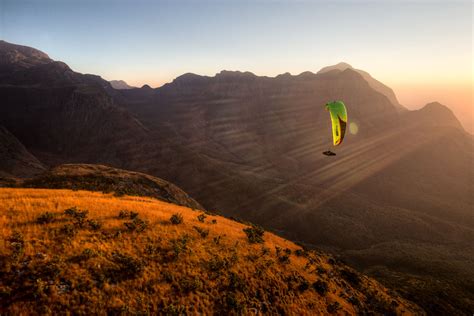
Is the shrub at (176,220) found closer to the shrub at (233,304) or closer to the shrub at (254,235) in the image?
the shrub at (254,235)

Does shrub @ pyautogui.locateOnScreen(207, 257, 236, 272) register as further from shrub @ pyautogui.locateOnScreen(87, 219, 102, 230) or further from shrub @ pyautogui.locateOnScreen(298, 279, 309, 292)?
shrub @ pyautogui.locateOnScreen(87, 219, 102, 230)

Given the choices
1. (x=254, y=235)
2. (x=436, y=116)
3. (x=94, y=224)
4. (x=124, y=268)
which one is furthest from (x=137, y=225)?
(x=436, y=116)

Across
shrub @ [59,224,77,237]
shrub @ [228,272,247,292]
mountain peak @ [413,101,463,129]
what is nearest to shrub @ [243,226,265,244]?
shrub @ [228,272,247,292]

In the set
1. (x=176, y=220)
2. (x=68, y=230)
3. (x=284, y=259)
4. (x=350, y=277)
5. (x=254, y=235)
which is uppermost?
(x=68, y=230)

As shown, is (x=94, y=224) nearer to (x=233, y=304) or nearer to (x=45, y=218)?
(x=45, y=218)

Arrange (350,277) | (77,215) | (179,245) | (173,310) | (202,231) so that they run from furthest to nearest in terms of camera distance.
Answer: (350,277)
(202,231)
(179,245)
(77,215)
(173,310)

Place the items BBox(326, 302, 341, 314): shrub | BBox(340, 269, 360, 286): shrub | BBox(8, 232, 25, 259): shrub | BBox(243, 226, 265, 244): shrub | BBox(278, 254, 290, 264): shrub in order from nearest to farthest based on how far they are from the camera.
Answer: BBox(8, 232, 25, 259): shrub → BBox(326, 302, 341, 314): shrub → BBox(278, 254, 290, 264): shrub → BBox(243, 226, 265, 244): shrub → BBox(340, 269, 360, 286): shrub
